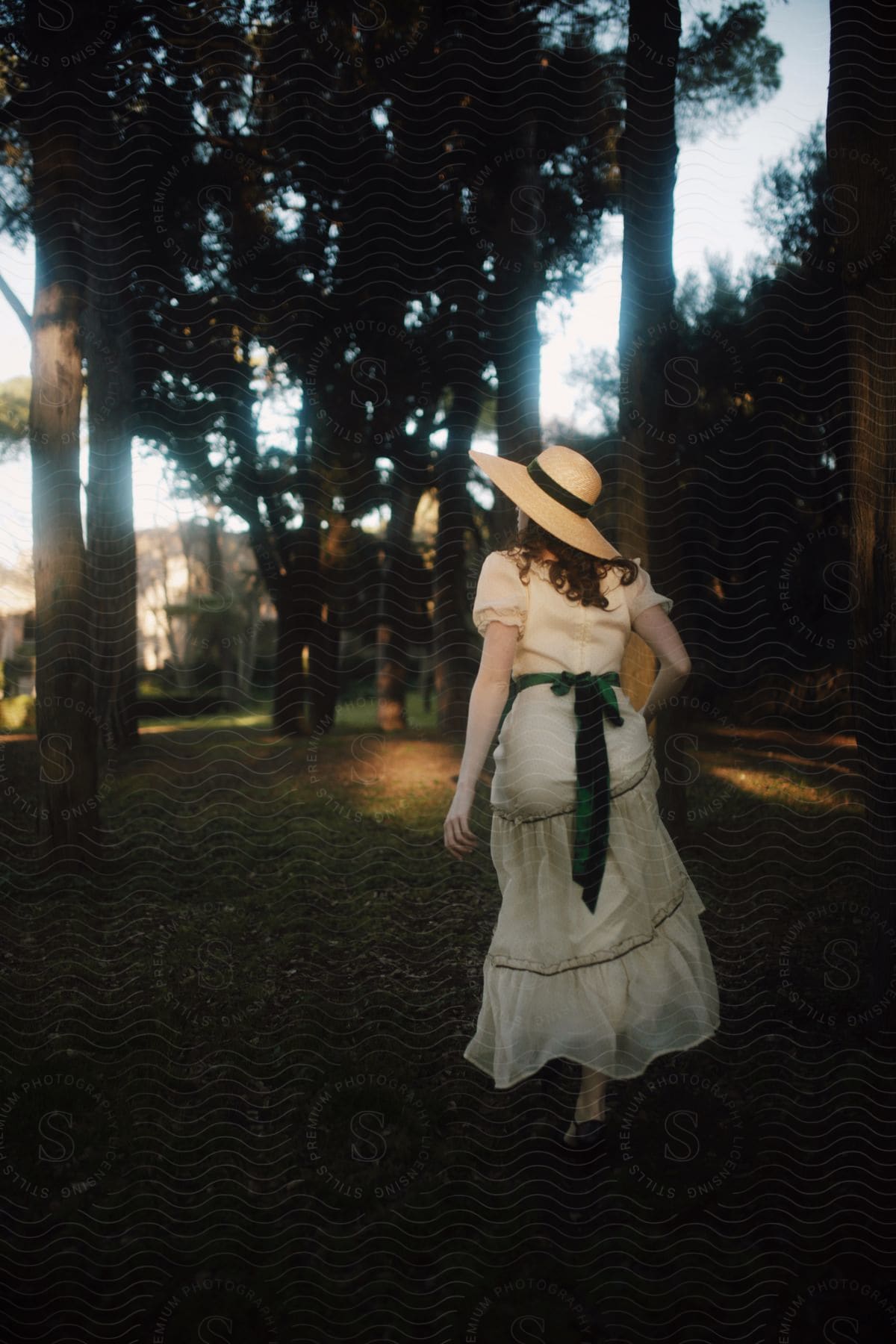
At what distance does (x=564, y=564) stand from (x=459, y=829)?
876 millimetres

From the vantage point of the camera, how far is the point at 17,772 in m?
9.98

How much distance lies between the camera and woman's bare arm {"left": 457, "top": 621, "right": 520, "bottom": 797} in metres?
2.99

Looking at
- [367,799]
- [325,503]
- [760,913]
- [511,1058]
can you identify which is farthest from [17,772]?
[511,1058]

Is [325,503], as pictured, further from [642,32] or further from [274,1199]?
[274,1199]

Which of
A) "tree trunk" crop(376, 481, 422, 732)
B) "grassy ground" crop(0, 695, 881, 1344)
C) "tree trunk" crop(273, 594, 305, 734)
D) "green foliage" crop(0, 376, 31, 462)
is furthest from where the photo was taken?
"tree trunk" crop(376, 481, 422, 732)

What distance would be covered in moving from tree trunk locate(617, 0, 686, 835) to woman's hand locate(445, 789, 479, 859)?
115 inches

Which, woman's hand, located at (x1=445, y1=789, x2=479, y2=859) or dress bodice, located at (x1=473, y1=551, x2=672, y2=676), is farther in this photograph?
dress bodice, located at (x1=473, y1=551, x2=672, y2=676)

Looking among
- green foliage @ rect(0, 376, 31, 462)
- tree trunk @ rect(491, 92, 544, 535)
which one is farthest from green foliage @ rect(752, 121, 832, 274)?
green foliage @ rect(0, 376, 31, 462)

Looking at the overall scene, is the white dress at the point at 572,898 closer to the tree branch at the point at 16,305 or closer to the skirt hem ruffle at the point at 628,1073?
the skirt hem ruffle at the point at 628,1073

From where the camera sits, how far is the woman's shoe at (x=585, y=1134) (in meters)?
3.12

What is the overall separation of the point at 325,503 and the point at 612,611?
9.23m

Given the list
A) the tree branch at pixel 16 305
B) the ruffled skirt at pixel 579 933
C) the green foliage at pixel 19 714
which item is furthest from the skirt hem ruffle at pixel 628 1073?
the green foliage at pixel 19 714

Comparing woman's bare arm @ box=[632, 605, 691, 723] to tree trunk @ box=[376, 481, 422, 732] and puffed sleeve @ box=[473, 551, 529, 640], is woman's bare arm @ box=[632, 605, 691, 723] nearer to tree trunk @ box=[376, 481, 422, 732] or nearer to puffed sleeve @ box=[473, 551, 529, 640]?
puffed sleeve @ box=[473, 551, 529, 640]

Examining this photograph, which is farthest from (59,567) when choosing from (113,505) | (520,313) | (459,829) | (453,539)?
(453,539)
